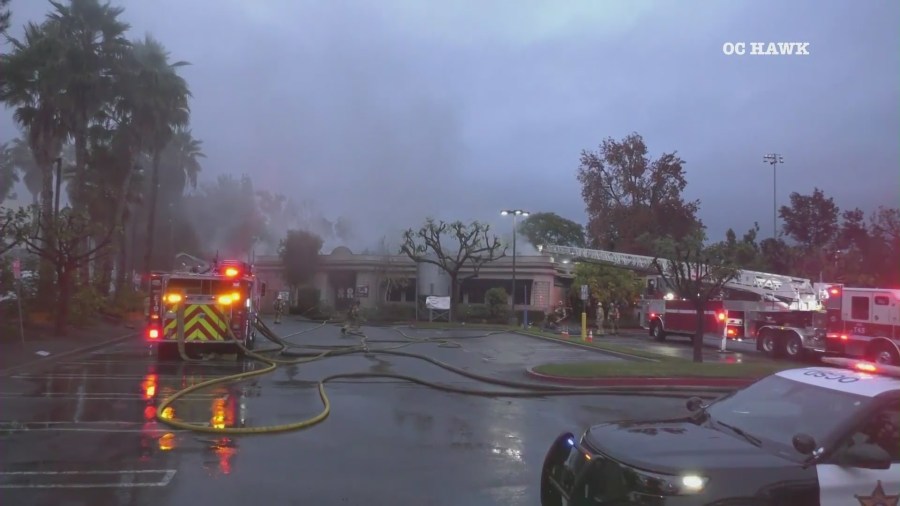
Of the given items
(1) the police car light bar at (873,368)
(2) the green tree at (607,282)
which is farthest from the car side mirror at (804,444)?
(2) the green tree at (607,282)

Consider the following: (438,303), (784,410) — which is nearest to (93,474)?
(784,410)

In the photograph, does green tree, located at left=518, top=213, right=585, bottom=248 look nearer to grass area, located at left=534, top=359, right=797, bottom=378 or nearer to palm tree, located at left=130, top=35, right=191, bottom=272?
palm tree, located at left=130, top=35, right=191, bottom=272

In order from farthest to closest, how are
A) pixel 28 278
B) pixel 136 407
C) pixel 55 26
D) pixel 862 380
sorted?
pixel 55 26, pixel 28 278, pixel 136 407, pixel 862 380

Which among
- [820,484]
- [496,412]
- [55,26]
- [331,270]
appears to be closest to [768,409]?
[820,484]

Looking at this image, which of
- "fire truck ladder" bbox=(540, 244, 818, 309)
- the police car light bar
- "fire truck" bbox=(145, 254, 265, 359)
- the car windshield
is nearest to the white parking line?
the car windshield

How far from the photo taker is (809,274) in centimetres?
4247

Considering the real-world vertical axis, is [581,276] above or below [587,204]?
below

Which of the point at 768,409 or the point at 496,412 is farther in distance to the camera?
the point at 496,412

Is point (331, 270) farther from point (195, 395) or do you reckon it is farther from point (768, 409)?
point (768, 409)

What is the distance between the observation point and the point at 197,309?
18.0 meters

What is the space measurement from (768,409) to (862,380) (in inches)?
27.2

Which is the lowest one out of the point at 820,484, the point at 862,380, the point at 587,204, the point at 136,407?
the point at 136,407

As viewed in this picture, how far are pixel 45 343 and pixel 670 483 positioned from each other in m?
20.6

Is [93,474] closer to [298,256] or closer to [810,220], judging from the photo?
[298,256]
